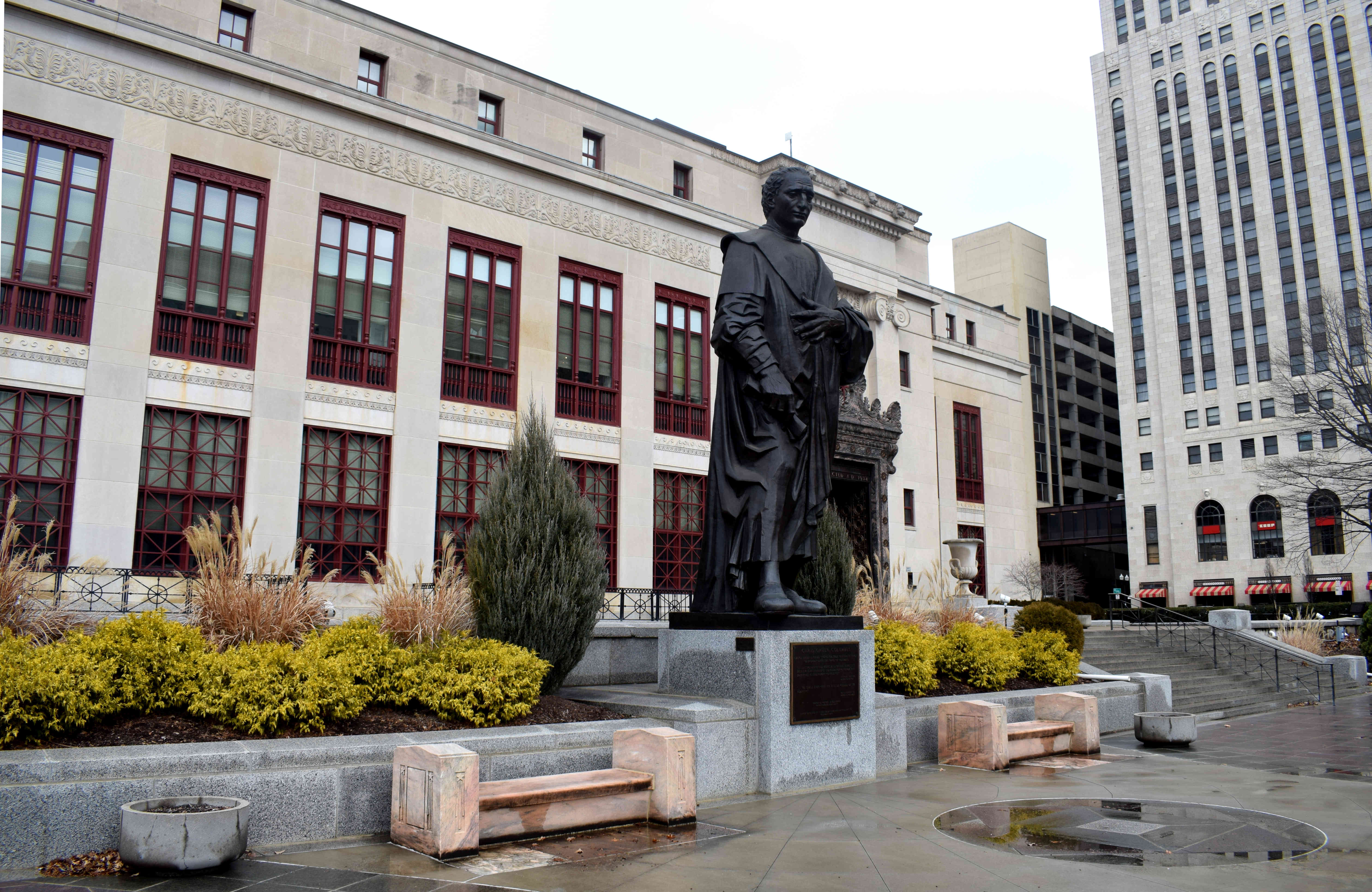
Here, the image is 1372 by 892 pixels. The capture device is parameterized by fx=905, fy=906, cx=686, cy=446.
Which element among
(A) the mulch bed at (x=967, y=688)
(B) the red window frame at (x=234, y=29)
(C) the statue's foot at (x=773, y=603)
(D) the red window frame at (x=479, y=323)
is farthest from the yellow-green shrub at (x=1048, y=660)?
(B) the red window frame at (x=234, y=29)

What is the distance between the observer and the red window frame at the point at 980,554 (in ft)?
124

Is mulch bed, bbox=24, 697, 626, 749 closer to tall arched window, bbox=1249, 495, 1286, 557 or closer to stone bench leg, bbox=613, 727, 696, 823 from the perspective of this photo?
stone bench leg, bbox=613, 727, 696, 823

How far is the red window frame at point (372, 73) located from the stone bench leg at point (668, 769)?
2053 centimetres

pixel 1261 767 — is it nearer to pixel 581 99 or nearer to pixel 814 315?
pixel 814 315

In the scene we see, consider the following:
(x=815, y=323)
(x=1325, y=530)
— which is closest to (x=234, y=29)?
(x=815, y=323)

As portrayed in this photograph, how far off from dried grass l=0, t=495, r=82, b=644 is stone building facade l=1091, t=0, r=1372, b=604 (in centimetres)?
7008

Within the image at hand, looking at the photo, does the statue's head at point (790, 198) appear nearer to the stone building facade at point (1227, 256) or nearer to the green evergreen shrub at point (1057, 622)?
the green evergreen shrub at point (1057, 622)

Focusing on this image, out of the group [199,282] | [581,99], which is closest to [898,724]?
[199,282]

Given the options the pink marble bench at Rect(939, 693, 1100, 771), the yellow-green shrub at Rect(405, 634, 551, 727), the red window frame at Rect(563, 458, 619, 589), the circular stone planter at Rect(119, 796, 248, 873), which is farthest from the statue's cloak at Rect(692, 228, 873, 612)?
the red window frame at Rect(563, 458, 619, 589)

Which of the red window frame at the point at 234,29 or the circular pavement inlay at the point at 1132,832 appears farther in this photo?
the red window frame at the point at 234,29

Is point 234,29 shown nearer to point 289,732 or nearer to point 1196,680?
point 289,732

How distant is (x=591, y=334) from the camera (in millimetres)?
25859

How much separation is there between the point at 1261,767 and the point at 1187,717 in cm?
201

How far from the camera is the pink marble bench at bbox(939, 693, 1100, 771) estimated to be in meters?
10.2
